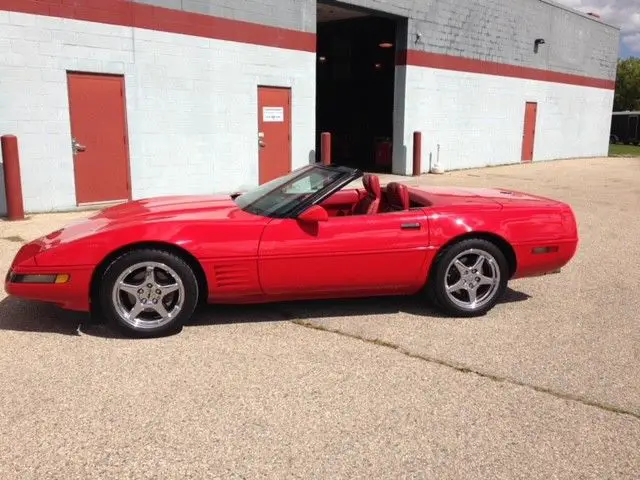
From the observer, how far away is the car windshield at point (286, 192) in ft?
14.5

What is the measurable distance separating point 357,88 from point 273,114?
10.2m

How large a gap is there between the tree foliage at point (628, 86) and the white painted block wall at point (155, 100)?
251 feet

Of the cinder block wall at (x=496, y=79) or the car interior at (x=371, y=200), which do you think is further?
the cinder block wall at (x=496, y=79)

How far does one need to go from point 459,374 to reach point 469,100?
16206mm

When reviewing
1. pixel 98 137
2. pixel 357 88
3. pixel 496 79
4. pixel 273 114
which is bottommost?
pixel 98 137

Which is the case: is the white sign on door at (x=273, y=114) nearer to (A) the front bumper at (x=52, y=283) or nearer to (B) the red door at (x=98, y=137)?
(B) the red door at (x=98, y=137)

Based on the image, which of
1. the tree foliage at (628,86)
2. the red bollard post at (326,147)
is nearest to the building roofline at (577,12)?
the red bollard post at (326,147)

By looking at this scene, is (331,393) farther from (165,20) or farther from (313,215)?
(165,20)

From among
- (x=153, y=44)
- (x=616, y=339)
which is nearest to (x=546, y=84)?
(x=153, y=44)

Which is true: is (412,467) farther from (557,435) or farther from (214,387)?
(214,387)

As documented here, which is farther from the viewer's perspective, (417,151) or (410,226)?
(417,151)

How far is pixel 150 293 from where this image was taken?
4004 millimetres

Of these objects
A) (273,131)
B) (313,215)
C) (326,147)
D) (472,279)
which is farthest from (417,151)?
Answer: (313,215)

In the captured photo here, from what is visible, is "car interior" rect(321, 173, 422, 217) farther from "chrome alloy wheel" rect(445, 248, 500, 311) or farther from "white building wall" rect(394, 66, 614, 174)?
"white building wall" rect(394, 66, 614, 174)
